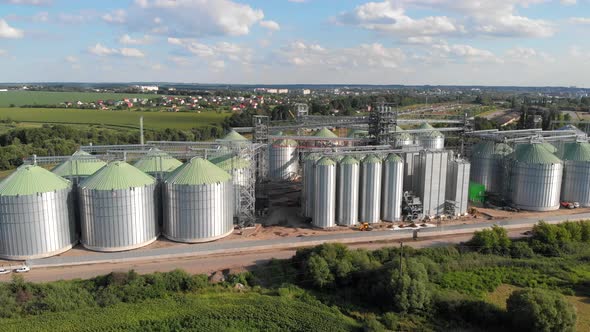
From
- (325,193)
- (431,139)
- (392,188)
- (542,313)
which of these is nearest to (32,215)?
(325,193)

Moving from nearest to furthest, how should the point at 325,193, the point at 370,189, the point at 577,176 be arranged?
1. the point at 325,193
2. the point at 370,189
3. the point at 577,176

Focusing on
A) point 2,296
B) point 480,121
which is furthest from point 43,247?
point 480,121

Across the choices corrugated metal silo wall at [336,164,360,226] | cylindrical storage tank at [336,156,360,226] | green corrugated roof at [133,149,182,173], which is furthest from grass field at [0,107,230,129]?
corrugated metal silo wall at [336,164,360,226]

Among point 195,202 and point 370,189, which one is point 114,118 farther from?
point 370,189

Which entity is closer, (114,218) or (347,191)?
(114,218)

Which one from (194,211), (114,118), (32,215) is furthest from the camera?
(114,118)

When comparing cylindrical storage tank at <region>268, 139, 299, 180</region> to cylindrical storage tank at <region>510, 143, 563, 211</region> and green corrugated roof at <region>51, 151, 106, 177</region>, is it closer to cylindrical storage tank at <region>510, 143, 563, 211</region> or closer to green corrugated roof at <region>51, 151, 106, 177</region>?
green corrugated roof at <region>51, 151, 106, 177</region>

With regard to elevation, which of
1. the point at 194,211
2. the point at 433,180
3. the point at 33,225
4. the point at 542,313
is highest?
the point at 433,180

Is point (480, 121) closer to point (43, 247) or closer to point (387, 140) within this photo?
point (387, 140)
